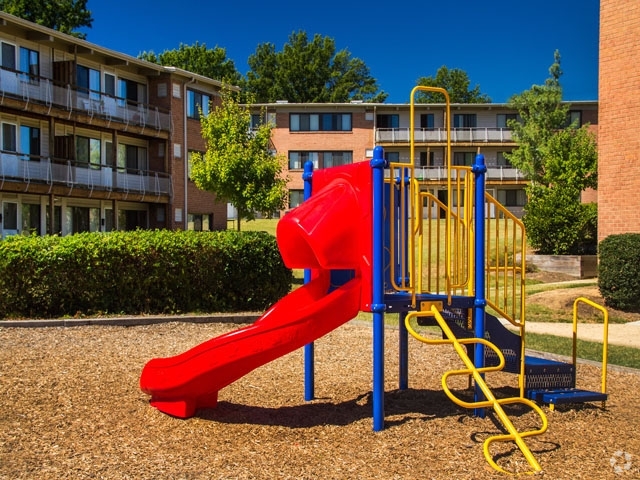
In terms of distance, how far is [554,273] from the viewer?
26.9m

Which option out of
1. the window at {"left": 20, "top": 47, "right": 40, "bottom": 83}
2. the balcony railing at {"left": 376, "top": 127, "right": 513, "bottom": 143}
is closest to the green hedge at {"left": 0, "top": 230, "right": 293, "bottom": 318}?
the window at {"left": 20, "top": 47, "right": 40, "bottom": 83}

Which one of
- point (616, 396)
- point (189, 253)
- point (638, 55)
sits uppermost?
point (638, 55)

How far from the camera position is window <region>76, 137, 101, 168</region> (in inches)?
1383

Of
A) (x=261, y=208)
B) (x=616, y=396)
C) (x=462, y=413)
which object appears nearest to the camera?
(x=462, y=413)

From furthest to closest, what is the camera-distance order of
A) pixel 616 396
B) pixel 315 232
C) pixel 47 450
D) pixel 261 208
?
pixel 261 208 < pixel 616 396 < pixel 315 232 < pixel 47 450

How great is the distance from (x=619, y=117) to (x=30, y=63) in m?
24.5

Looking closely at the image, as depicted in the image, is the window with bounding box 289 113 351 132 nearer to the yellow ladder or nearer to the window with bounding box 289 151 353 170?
the window with bounding box 289 151 353 170

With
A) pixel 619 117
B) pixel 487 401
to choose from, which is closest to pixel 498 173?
pixel 619 117

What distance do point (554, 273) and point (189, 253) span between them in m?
17.2

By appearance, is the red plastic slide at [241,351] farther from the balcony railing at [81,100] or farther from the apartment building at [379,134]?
the apartment building at [379,134]

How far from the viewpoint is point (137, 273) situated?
13445 millimetres

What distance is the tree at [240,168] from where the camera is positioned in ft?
88.6

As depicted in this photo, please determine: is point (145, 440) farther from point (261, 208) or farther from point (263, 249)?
point (261, 208)

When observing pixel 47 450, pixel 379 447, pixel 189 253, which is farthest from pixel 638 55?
pixel 47 450
